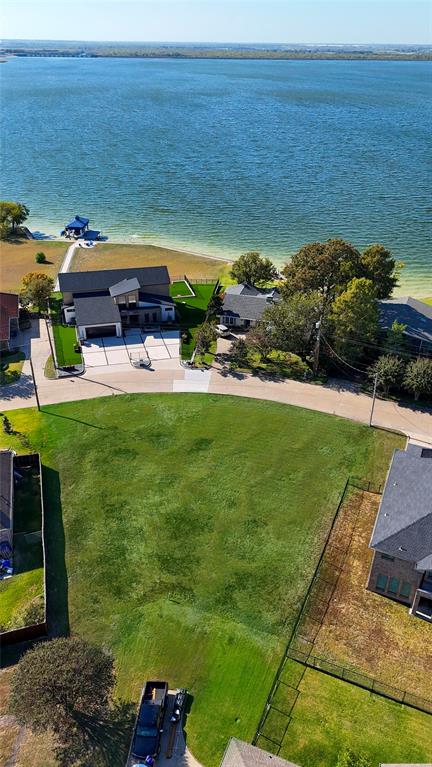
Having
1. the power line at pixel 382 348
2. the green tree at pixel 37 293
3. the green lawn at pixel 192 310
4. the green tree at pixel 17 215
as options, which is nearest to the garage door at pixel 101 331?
the green lawn at pixel 192 310

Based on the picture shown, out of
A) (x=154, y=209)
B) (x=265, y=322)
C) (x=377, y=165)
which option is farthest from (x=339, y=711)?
(x=377, y=165)

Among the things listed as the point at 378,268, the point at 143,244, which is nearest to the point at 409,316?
the point at 378,268

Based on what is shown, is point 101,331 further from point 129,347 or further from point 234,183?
point 234,183

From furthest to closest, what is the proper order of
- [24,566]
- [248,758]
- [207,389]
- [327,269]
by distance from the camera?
[327,269], [207,389], [24,566], [248,758]

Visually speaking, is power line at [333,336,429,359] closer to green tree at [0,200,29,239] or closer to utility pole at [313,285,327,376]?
utility pole at [313,285,327,376]

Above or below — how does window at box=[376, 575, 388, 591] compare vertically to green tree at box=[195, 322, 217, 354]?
below

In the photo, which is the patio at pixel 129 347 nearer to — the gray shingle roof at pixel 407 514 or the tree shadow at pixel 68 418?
the tree shadow at pixel 68 418

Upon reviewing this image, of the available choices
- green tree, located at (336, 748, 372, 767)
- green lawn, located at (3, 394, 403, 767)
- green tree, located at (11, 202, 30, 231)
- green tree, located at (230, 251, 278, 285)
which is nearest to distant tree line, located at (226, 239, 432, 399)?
green lawn, located at (3, 394, 403, 767)
